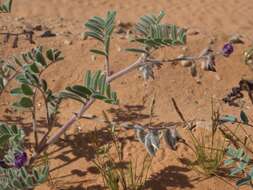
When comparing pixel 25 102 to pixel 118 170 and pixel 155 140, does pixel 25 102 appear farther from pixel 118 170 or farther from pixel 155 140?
pixel 118 170

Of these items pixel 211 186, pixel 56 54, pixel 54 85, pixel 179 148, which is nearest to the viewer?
pixel 56 54

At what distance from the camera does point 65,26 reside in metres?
5.48

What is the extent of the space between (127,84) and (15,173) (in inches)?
78.1

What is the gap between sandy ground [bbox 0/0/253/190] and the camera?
2.74 metres

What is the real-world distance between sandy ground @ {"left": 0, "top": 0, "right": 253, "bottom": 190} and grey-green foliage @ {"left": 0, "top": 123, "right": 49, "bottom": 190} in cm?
53

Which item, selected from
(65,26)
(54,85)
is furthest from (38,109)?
(65,26)

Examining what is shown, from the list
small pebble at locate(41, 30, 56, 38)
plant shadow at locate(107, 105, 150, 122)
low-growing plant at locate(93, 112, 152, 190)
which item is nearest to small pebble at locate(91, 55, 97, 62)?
small pebble at locate(41, 30, 56, 38)

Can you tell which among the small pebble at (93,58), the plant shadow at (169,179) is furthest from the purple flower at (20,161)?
the small pebble at (93,58)

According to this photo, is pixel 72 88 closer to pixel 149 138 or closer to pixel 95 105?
pixel 149 138

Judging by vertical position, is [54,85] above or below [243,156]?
above

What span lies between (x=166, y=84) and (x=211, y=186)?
1438 millimetres

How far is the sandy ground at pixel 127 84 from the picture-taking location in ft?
8.98

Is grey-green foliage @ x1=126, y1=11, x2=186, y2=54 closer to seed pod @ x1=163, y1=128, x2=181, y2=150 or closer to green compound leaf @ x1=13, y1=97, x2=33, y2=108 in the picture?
seed pod @ x1=163, y1=128, x2=181, y2=150

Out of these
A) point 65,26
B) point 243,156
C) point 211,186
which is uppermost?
point 65,26
